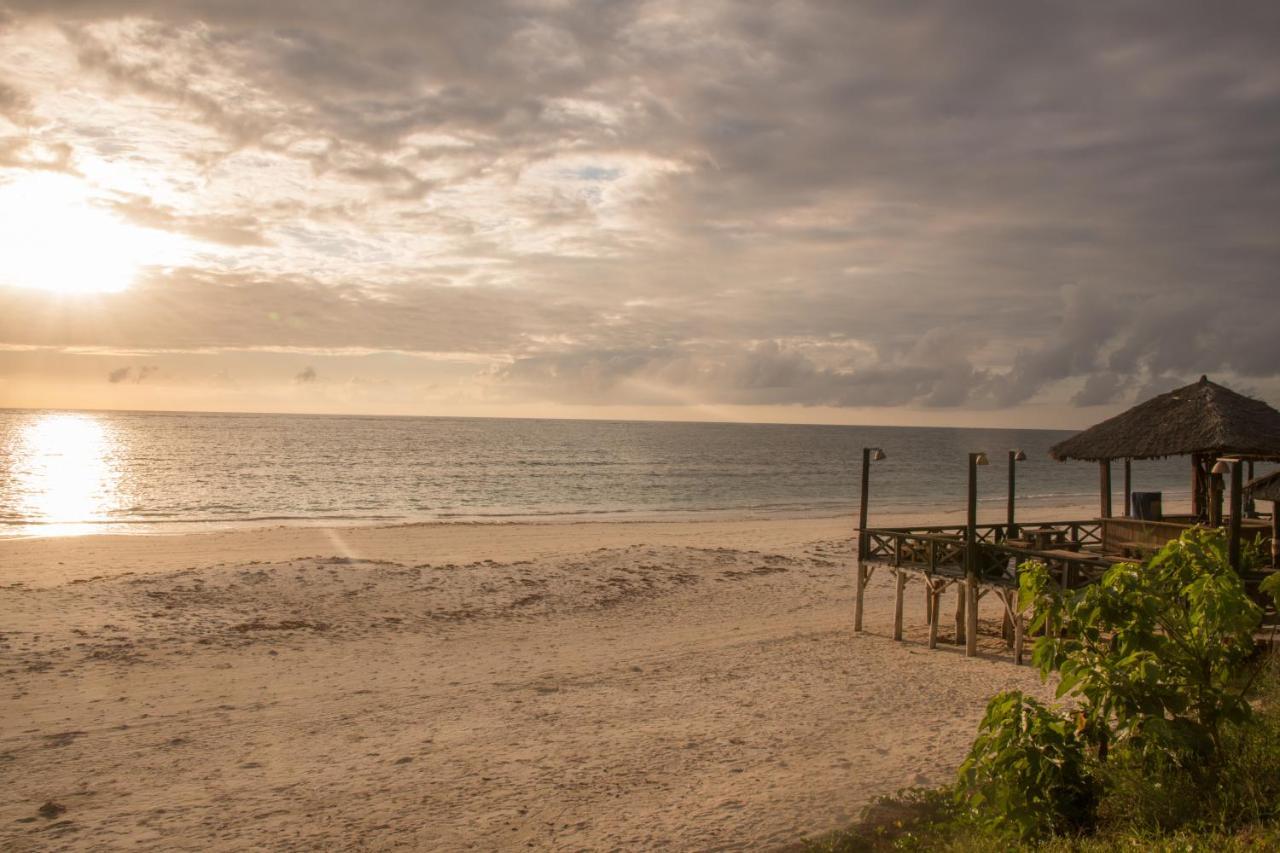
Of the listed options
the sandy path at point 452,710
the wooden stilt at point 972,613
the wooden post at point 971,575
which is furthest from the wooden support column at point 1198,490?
the sandy path at point 452,710

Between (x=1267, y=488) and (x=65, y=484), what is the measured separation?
65.3 meters

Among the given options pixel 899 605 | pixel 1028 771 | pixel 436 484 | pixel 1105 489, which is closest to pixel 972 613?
pixel 899 605

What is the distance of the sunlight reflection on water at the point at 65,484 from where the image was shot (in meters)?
38.3

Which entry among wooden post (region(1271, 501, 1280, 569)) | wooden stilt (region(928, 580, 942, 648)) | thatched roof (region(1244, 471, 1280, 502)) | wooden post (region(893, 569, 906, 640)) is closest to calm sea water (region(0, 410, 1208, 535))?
wooden post (region(893, 569, 906, 640))

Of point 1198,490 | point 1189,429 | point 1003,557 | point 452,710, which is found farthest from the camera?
point 1003,557

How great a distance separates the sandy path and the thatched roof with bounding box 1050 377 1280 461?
4.61 metres

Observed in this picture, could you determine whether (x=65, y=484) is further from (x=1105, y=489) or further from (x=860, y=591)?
(x=1105, y=489)

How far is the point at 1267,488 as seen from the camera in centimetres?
1437

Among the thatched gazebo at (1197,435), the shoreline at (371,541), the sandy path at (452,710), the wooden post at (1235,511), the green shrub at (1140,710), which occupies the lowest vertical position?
the sandy path at (452,710)

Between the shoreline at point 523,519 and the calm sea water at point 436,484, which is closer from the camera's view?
the shoreline at point 523,519

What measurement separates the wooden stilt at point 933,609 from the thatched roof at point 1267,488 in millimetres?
5574

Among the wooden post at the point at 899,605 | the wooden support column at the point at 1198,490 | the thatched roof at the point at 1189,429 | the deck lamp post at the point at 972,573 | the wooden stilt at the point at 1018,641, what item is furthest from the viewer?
the wooden post at the point at 899,605

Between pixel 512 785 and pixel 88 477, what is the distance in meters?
66.4

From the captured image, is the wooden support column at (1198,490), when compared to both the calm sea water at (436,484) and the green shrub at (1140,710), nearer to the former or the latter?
the green shrub at (1140,710)
